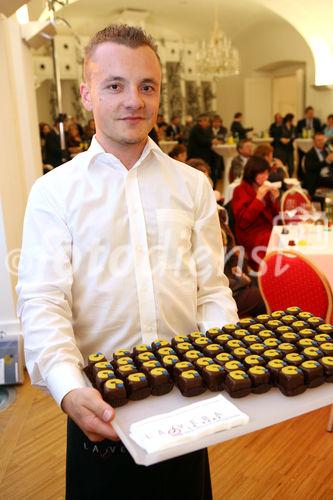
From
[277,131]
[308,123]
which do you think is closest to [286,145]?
[277,131]

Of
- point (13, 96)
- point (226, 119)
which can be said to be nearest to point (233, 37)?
point (226, 119)

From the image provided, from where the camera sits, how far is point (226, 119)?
1416 cm

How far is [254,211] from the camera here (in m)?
3.91

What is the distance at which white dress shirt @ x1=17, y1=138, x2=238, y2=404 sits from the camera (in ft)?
3.50

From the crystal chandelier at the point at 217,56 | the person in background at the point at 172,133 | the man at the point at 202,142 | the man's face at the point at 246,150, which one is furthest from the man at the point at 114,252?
the person in background at the point at 172,133

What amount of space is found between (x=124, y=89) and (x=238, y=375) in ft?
2.08

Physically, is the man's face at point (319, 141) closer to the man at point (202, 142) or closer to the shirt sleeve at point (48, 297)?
the man at point (202, 142)

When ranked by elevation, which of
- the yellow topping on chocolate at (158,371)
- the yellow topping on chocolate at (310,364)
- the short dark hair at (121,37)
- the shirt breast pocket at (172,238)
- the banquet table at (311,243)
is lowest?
the banquet table at (311,243)

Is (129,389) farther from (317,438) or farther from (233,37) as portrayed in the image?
(233,37)

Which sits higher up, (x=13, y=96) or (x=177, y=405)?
(x=13, y=96)

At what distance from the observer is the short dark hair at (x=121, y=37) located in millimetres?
1050

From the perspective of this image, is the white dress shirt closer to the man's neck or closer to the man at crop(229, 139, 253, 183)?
the man's neck

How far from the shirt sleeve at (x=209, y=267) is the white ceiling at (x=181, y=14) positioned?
30.9 feet

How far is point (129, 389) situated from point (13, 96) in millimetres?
2501
